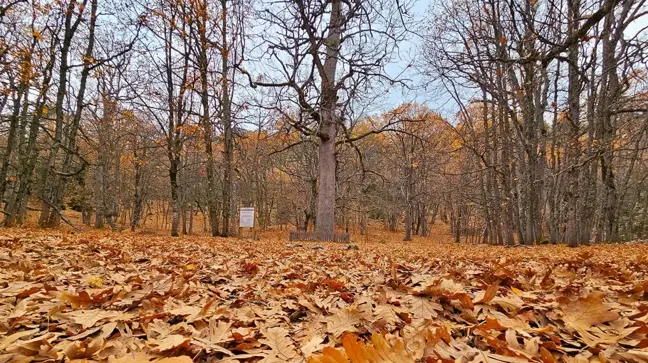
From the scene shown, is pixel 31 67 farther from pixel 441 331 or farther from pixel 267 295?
pixel 441 331

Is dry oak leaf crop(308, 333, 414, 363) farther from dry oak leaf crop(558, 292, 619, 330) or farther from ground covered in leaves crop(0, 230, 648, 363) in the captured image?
dry oak leaf crop(558, 292, 619, 330)

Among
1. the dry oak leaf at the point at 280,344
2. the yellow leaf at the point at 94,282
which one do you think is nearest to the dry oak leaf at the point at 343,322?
the dry oak leaf at the point at 280,344

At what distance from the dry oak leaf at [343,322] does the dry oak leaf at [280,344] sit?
175 millimetres

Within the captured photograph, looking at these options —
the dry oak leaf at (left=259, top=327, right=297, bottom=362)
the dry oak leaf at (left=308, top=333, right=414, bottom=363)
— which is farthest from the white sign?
the dry oak leaf at (left=308, top=333, right=414, bottom=363)

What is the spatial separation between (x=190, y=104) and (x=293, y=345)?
16.5 m

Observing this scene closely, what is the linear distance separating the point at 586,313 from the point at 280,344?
3.54 feet

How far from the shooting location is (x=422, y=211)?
1115 inches

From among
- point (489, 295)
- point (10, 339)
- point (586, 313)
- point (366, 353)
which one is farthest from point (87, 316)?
point (586, 313)

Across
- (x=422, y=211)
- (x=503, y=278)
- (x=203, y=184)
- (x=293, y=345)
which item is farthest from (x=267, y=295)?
(x=422, y=211)

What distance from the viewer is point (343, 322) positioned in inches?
49.2

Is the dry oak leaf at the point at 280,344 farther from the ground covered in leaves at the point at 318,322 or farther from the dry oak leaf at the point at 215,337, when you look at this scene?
the dry oak leaf at the point at 215,337

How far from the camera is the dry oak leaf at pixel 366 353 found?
0.74 metres

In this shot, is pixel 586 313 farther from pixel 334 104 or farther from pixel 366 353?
pixel 334 104

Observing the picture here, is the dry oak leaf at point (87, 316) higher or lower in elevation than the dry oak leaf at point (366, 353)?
lower
